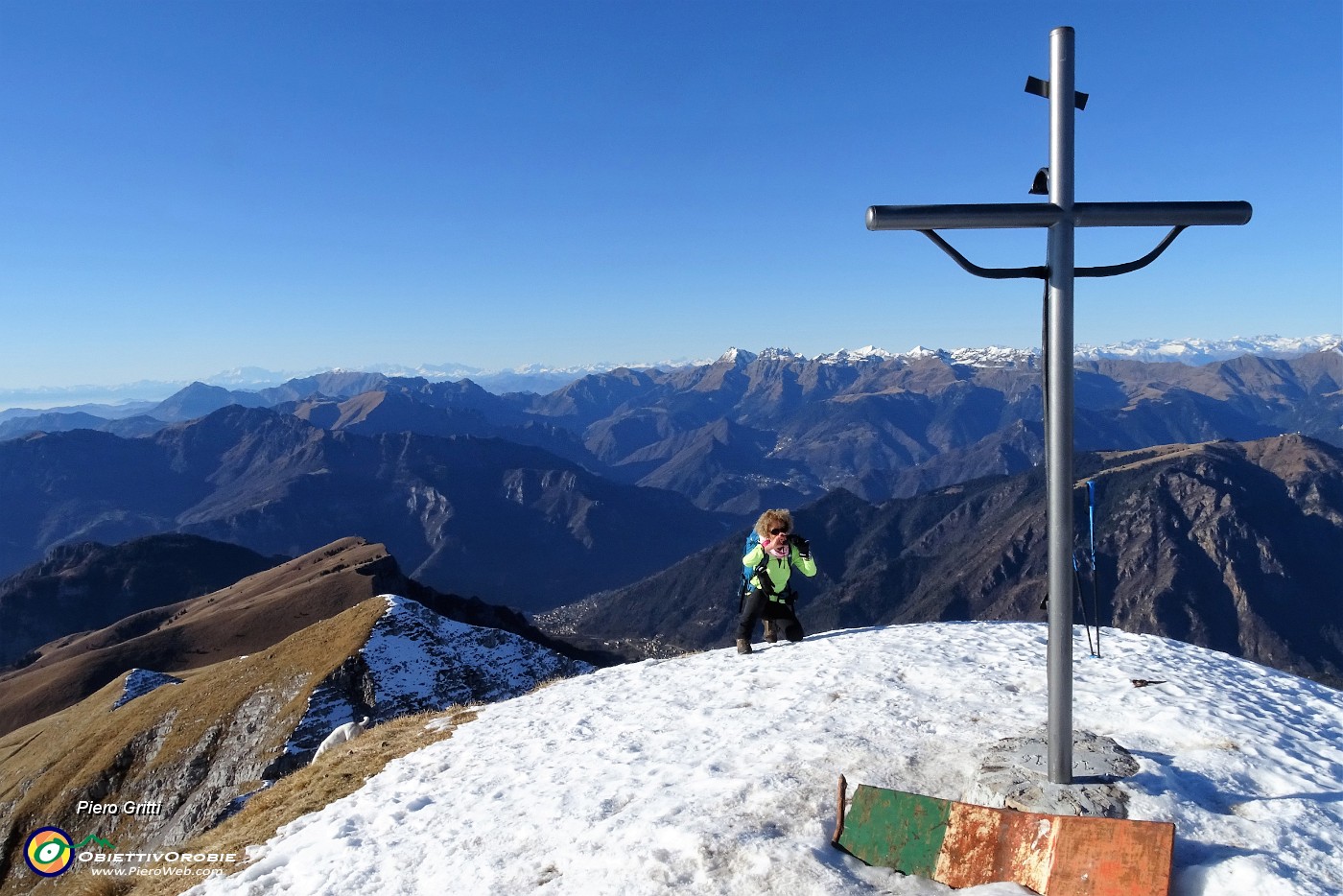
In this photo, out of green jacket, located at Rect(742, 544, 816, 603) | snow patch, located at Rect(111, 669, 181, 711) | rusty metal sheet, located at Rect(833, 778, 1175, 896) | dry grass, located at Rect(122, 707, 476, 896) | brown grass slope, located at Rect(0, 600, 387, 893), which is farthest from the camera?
snow patch, located at Rect(111, 669, 181, 711)

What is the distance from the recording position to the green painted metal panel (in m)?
7.91

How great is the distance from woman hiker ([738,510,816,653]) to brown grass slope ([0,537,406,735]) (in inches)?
4137

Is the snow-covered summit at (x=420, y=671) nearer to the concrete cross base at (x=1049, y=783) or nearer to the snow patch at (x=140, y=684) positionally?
the snow patch at (x=140, y=684)

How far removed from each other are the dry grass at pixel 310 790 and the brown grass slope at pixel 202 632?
10226 cm

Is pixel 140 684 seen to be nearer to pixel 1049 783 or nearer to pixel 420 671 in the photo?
pixel 420 671

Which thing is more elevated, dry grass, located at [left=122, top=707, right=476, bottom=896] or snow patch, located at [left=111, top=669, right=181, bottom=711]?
dry grass, located at [left=122, top=707, right=476, bottom=896]

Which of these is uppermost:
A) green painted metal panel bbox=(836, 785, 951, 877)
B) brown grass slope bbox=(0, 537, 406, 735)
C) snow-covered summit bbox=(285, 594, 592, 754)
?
green painted metal panel bbox=(836, 785, 951, 877)

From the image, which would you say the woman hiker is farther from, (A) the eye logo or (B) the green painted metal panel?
(A) the eye logo

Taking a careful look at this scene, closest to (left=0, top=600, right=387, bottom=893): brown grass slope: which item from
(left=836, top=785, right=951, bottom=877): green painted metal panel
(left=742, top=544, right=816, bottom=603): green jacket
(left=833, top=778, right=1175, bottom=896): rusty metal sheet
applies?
(left=742, top=544, right=816, bottom=603): green jacket

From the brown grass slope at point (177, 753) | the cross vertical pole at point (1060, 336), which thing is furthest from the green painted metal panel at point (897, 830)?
the brown grass slope at point (177, 753)

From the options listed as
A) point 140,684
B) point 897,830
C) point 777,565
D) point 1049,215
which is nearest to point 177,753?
point 140,684

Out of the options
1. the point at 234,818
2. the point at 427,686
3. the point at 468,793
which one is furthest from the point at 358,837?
the point at 427,686

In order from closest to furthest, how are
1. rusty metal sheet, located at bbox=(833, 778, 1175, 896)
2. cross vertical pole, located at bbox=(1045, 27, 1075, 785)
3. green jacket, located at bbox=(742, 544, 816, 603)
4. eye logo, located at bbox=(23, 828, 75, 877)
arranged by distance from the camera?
rusty metal sheet, located at bbox=(833, 778, 1175, 896)
cross vertical pole, located at bbox=(1045, 27, 1075, 785)
eye logo, located at bbox=(23, 828, 75, 877)
green jacket, located at bbox=(742, 544, 816, 603)

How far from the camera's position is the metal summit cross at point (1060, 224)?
789 cm
